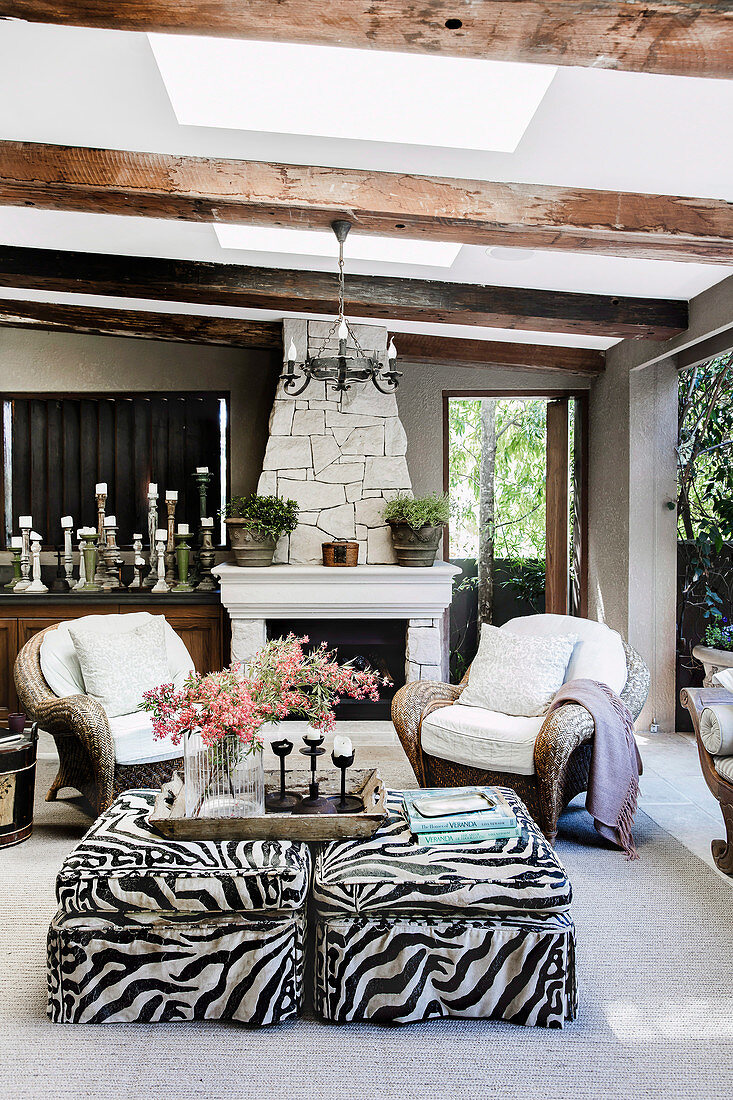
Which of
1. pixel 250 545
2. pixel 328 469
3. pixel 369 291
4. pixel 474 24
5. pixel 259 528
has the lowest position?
pixel 250 545

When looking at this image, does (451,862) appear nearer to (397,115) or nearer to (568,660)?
(568,660)

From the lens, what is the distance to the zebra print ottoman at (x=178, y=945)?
2217 mm

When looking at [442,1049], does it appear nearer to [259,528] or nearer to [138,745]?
[138,745]

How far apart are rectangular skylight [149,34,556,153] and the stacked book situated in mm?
2089

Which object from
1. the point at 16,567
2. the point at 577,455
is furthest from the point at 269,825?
the point at 577,455

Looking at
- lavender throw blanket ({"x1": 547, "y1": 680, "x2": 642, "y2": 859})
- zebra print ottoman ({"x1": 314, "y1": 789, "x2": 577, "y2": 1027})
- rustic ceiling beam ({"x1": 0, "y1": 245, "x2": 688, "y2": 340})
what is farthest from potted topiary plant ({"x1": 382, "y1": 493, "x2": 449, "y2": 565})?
zebra print ottoman ({"x1": 314, "y1": 789, "x2": 577, "y2": 1027})

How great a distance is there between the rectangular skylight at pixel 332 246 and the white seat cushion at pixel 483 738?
2183mm

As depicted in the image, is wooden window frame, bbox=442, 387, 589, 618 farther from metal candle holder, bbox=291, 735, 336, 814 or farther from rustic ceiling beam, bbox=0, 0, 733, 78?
rustic ceiling beam, bbox=0, 0, 733, 78

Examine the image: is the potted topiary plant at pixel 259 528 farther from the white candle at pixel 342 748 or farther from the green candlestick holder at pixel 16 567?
the white candle at pixel 342 748

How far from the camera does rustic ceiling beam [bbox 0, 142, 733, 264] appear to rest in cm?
302

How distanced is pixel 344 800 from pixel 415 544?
9.24 ft

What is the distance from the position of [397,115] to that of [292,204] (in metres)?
0.64

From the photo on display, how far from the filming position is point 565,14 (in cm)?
166

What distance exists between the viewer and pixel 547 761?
325 cm
